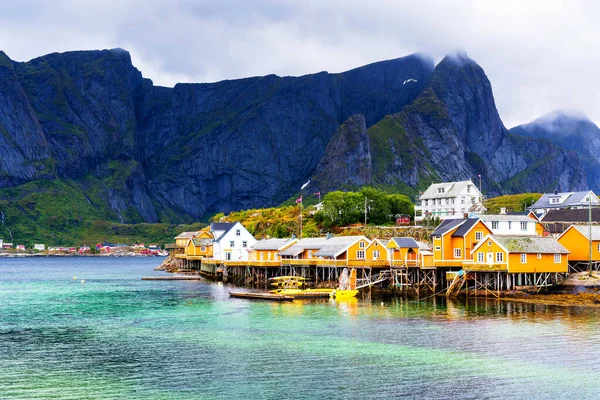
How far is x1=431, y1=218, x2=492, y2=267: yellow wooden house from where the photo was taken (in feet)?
299

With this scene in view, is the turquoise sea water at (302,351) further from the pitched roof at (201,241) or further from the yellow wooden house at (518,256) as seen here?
the pitched roof at (201,241)

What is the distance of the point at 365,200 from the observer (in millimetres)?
146875

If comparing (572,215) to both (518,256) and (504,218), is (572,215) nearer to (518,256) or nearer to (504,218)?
(504,218)

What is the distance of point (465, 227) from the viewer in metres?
92.3

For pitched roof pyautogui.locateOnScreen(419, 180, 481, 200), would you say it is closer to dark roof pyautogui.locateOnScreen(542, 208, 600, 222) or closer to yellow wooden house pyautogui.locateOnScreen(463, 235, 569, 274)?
dark roof pyautogui.locateOnScreen(542, 208, 600, 222)

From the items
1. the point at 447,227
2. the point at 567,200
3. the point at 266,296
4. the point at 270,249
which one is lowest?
the point at 266,296

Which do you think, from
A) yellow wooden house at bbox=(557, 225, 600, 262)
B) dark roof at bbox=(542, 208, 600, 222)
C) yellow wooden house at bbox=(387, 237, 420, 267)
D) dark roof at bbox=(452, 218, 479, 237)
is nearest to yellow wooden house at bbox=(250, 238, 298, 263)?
yellow wooden house at bbox=(387, 237, 420, 267)

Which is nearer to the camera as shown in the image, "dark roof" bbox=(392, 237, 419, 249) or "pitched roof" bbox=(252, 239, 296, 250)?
"dark roof" bbox=(392, 237, 419, 249)

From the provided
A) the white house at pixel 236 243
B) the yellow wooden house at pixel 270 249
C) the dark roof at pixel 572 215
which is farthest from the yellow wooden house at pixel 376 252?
the white house at pixel 236 243

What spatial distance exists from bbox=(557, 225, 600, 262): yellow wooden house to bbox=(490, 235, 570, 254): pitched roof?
446cm

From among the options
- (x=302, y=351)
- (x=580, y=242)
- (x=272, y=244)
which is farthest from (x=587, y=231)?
(x=302, y=351)

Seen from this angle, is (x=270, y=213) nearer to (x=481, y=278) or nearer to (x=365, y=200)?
(x=365, y=200)

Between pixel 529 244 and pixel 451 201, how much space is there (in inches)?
2728

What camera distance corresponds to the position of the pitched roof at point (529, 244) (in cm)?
8500
